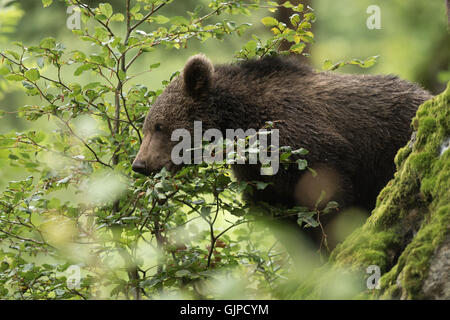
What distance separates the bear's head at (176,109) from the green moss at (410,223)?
86.5 inches

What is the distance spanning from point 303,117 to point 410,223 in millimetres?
2283

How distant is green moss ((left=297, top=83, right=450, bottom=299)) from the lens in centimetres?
274

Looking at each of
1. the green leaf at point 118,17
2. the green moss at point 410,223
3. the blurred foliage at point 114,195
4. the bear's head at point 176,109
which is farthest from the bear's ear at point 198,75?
the green moss at point 410,223

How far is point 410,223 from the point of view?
3221mm

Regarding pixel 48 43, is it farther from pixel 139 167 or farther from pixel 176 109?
pixel 176 109

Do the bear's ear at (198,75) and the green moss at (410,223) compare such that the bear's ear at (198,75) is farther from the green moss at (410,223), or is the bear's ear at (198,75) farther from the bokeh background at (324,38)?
the green moss at (410,223)

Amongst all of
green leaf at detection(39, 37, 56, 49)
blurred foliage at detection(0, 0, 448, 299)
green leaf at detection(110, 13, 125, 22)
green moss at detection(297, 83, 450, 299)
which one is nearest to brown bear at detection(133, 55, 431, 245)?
blurred foliage at detection(0, 0, 448, 299)

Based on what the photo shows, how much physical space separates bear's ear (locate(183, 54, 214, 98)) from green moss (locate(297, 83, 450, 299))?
237 cm

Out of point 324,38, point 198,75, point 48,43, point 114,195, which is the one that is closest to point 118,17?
point 48,43

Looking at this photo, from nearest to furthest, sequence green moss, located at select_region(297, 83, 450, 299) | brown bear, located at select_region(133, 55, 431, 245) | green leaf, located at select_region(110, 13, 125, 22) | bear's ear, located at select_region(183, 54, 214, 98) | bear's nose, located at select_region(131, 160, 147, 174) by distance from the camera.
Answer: green moss, located at select_region(297, 83, 450, 299)
green leaf, located at select_region(110, 13, 125, 22)
bear's nose, located at select_region(131, 160, 147, 174)
brown bear, located at select_region(133, 55, 431, 245)
bear's ear, located at select_region(183, 54, 214, 98)

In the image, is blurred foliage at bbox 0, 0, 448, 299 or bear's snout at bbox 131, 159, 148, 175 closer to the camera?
blurred foliage at bbox 0, 0, 448, 299

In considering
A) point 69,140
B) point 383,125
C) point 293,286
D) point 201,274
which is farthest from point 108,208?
point 383,125

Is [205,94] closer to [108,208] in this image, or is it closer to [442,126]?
[108,208]

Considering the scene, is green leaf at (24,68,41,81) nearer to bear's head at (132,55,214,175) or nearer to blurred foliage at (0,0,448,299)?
blurred foliage at (0,0,448,299)
